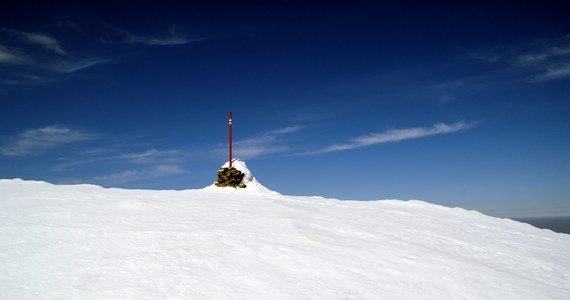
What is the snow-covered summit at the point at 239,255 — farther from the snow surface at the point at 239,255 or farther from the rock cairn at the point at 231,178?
the rock cairn at the point at 231,178

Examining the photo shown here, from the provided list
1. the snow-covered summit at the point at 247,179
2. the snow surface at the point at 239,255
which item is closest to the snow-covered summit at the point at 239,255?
the snow surface at the point at 239,255

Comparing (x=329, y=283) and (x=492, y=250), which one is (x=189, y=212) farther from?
(x=492, y=250)

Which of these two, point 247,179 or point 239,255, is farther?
point 247,179

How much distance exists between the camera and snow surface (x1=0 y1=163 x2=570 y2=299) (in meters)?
4.39

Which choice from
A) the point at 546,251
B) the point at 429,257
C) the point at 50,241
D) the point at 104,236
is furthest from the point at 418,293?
the point at 546,251

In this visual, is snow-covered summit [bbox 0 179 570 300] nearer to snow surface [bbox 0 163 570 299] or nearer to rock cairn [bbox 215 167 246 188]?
snow surface [bbox 0 163 570 299]

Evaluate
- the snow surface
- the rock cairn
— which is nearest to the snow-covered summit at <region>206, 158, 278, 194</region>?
the rock cairn

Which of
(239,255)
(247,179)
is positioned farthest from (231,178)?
(239,255)

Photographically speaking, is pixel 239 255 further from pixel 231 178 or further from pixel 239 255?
pixel 231 178

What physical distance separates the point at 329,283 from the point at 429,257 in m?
2.75

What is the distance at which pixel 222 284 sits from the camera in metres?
4.49

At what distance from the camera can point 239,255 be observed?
18.1ft

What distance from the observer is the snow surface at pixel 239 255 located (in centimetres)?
439

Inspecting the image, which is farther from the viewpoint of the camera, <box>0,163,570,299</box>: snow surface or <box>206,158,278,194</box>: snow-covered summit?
<box>206,158,278,194</box>: snow-covered summit
